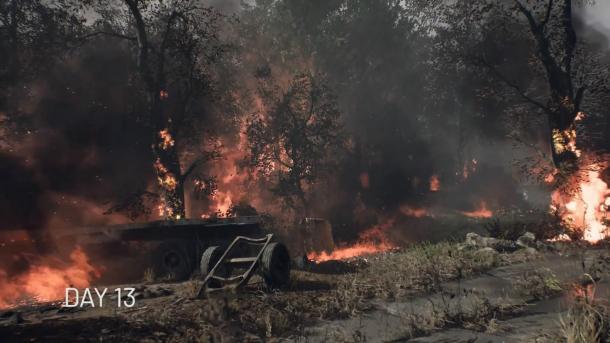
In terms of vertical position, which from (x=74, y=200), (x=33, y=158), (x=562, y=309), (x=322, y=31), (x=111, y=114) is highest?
(x=322, y=31)

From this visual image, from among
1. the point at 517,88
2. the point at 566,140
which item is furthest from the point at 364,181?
the point at 566,140

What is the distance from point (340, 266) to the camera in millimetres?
12938

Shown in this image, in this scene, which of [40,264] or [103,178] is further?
[103,178]

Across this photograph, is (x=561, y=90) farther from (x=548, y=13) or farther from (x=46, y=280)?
(x=46, y=280)

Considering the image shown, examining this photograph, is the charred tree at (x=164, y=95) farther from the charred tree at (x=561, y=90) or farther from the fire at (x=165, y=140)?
the charred tree at (x=561, y=90)

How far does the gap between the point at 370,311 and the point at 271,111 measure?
70.4ft

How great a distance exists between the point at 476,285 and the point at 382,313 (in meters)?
3.02

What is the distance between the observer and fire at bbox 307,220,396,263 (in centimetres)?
2069

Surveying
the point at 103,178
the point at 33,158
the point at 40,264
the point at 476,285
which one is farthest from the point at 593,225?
the point at 33,158

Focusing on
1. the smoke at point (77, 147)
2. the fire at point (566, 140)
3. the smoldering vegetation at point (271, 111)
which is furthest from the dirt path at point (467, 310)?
the smoke at point (77, 147)

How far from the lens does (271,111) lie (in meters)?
28.2

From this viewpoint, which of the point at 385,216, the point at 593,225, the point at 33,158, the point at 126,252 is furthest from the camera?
the point at 385,216

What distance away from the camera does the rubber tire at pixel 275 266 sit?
948cm

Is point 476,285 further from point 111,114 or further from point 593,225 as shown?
point 111,114
